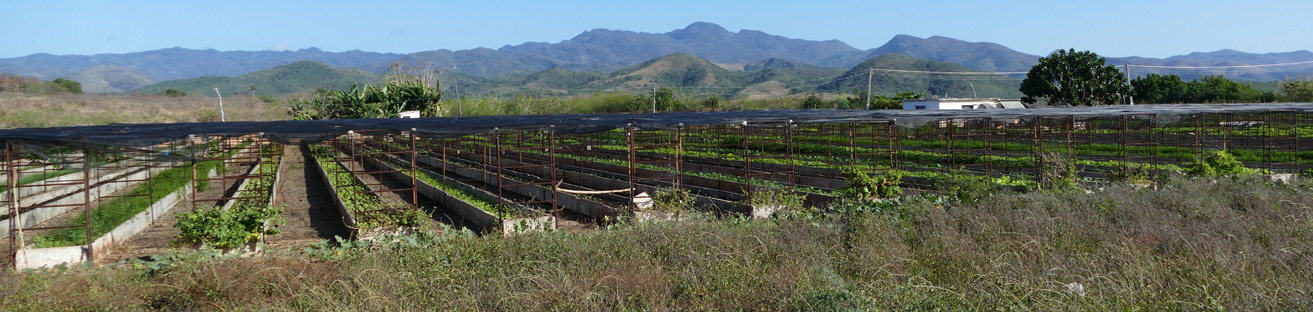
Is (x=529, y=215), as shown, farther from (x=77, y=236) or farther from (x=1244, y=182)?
(x=1244, y=182)

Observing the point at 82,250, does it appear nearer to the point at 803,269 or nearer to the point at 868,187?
the point at 803,269

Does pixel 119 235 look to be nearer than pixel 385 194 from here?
Yes

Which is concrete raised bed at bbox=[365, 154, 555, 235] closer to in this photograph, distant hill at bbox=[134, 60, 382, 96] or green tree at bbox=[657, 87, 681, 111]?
green tree at bbox=[657, 87, 681, 111]

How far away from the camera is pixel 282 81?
142125 mm

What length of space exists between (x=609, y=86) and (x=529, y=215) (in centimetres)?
11804

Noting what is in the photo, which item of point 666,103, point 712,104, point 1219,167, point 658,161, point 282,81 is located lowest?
point 1219,167

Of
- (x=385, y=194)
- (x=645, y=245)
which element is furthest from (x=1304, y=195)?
(x=385, y=194)

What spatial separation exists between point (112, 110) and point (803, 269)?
56164 millimetres

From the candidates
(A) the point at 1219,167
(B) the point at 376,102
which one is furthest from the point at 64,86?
(A) the point at 1219,167

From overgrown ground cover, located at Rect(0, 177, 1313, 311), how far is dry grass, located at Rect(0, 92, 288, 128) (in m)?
43.2

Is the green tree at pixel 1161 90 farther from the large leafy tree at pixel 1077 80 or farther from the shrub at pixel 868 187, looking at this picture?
the shrub at pixel 868 187

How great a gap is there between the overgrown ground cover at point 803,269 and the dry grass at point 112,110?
142 ft

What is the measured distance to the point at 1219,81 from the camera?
43.2 m

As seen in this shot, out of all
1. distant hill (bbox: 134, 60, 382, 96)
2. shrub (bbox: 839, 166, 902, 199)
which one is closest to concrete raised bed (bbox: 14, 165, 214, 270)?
shrub (bbox: 839, 166, 902, 199)
